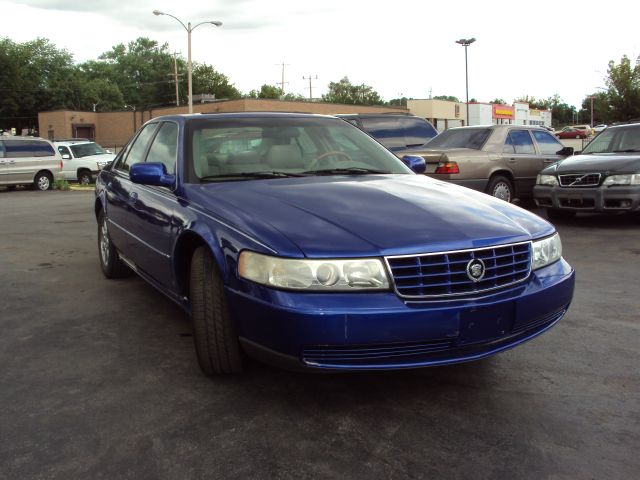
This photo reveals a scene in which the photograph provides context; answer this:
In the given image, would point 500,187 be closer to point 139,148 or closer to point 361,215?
point 139,148

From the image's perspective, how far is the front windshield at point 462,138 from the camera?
1011 cm

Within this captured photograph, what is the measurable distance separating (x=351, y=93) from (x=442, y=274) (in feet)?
370

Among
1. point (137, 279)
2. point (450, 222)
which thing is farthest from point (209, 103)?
point (450, 222)

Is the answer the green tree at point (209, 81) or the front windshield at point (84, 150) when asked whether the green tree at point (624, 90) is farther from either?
the green tree at point (209, 81)

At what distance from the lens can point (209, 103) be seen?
1919 inches

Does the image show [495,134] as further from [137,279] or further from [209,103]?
[209,103]

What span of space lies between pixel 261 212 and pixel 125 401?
1166 millimetres

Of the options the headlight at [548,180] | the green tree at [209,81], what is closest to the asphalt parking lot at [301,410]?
the headlight at [548,180]

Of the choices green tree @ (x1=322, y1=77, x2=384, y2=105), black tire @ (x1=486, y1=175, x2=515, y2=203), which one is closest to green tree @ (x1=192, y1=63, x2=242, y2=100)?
green tree @ (x1=322, y1=77, x2=384, y2=105)

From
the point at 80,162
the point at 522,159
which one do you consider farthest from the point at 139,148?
the point at 80,162

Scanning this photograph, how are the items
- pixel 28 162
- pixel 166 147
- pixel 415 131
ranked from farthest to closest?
pixel 28 162 < pixel 415 131 < pixel 166 147

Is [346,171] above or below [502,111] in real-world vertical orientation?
below

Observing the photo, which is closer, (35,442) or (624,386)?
(35,442)

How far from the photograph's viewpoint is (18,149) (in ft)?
61.9
